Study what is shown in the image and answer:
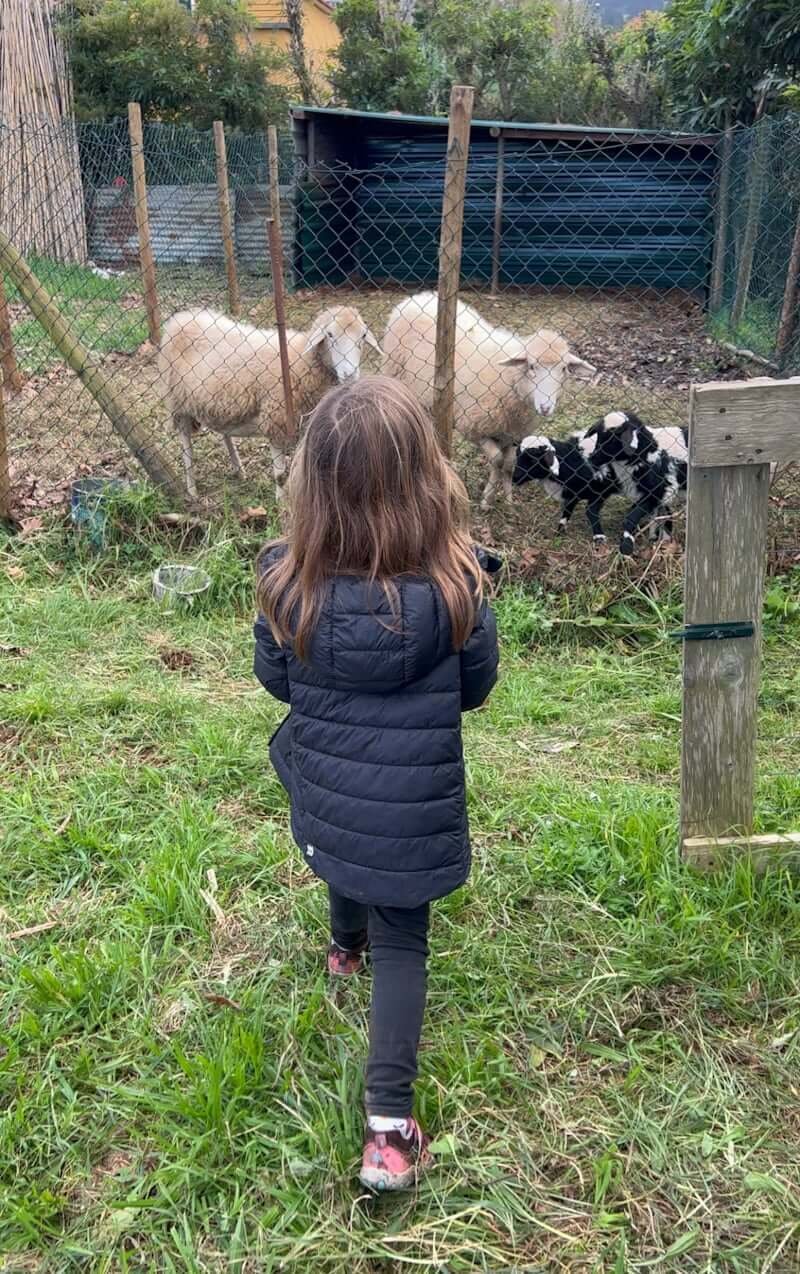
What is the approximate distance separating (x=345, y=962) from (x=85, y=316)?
28.9 ft

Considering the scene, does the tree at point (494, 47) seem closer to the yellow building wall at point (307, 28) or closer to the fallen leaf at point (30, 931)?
the yellow building wall at point (307, 28)

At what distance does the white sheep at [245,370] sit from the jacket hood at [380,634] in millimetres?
3849

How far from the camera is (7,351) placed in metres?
6.25

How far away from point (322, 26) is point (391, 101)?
258 inches

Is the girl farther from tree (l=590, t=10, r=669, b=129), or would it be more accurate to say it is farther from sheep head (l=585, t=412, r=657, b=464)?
tree (l=590, t=10, r=669, b=129)

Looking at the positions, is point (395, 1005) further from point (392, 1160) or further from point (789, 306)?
point (789, 306)

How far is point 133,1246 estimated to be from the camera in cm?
172

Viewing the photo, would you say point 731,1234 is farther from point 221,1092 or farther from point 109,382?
point 109,382

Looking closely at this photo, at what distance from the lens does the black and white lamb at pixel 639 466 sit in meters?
4.83

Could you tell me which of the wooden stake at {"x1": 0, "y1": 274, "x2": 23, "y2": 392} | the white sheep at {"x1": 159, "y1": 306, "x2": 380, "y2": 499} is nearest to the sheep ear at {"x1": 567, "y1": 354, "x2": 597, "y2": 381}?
the white sheep at {"x1": 159, "y1": 306, "x2": 380, "y2": 499}

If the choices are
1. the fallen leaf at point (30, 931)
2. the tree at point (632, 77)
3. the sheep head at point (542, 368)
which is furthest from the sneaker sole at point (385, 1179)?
the tree at point (632, 77)

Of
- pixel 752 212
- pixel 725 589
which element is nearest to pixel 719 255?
pixel 752 212

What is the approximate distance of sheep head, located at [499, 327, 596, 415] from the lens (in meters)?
5.40

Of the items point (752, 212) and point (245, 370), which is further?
point (752, 212)
